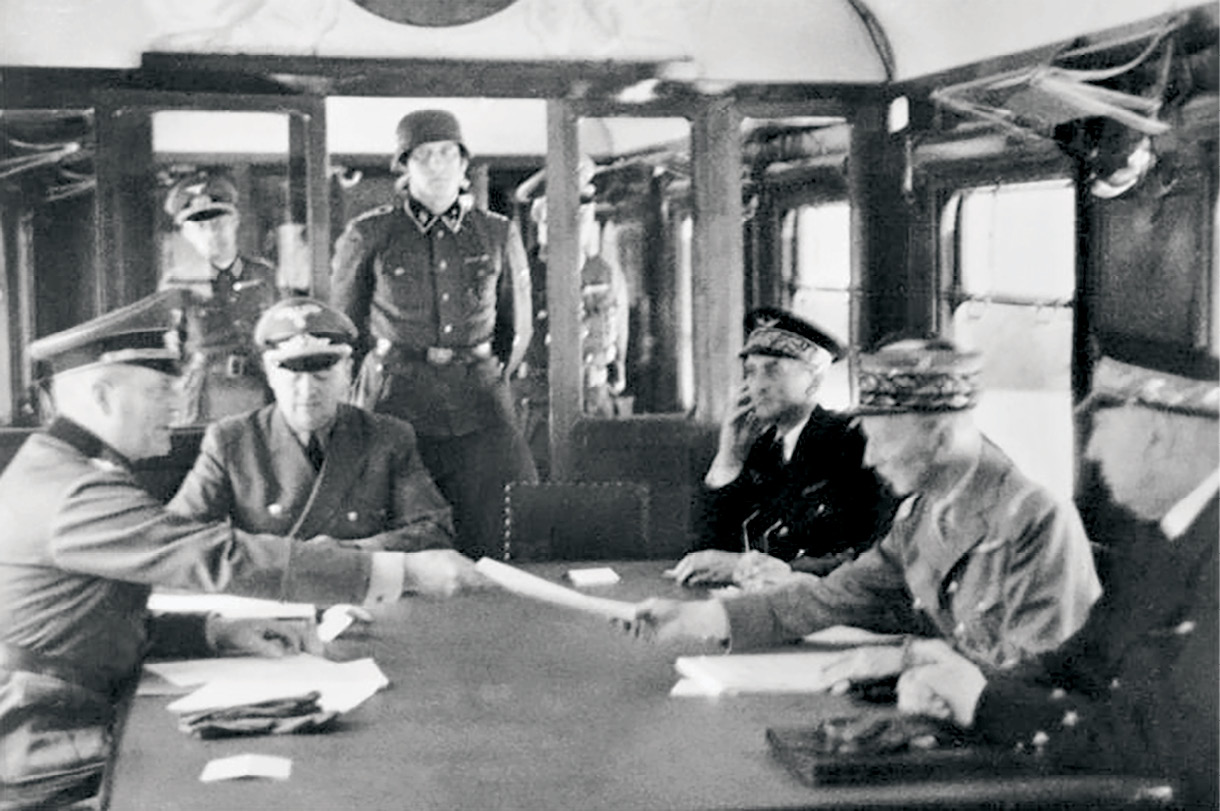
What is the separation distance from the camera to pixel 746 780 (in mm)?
1753

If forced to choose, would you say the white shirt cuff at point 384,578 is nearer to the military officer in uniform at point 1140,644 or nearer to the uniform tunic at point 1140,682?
the military officer in uniform at point 1140,644

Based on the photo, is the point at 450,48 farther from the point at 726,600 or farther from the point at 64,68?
the point at 726,600

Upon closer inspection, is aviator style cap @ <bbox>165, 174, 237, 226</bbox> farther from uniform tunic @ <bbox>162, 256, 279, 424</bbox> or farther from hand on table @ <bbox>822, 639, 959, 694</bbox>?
hand on table @ <bbox>822, 639, 959, 694</bbox>

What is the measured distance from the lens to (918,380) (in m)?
2.30

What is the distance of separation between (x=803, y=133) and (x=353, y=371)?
44.4 inches

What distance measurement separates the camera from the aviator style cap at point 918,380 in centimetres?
230

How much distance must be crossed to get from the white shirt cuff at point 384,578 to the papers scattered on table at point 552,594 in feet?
0.84

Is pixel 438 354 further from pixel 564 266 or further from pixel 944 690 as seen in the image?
pixel 944 690

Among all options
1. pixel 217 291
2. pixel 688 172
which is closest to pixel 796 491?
pixel 688 172

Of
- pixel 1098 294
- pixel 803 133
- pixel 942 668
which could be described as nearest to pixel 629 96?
pixel 803 133

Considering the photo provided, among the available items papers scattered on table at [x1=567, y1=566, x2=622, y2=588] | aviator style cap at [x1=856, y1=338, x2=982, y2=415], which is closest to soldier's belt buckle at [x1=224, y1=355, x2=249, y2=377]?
papers scattered on table at [x1=567, y1=566, x2=622, y2=588]

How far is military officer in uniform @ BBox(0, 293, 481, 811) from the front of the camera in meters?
2.34

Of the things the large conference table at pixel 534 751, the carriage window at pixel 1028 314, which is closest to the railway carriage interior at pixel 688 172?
the carriage window at pixel 1028 314

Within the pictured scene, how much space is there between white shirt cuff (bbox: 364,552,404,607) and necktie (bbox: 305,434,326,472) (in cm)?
55
